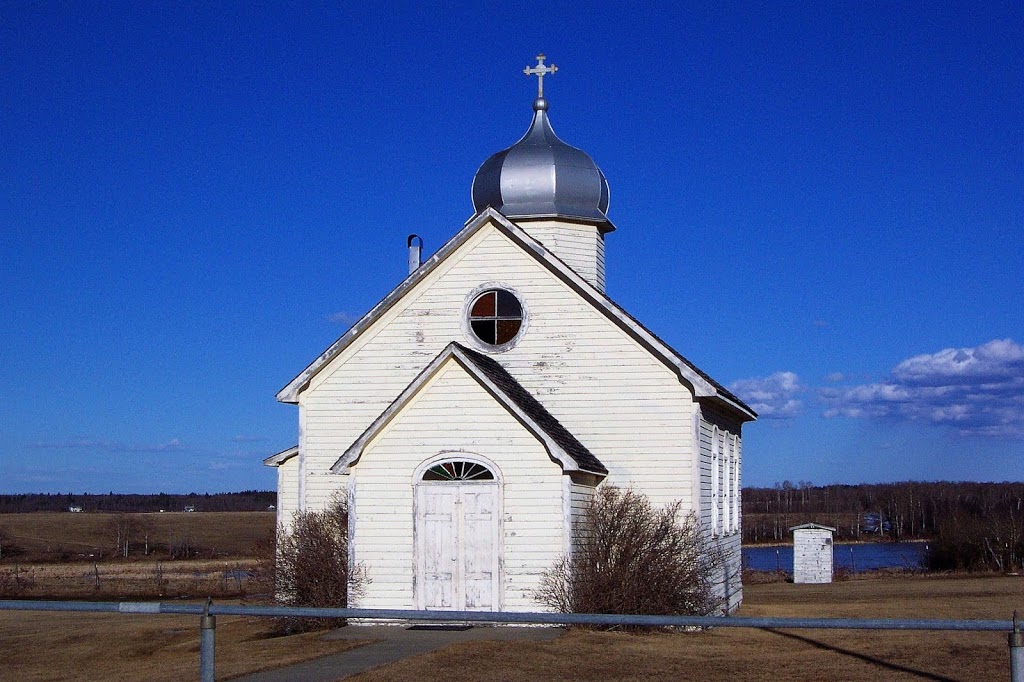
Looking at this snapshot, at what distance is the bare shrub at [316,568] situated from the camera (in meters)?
20.9

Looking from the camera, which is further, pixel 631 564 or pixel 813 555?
pixel 813 555

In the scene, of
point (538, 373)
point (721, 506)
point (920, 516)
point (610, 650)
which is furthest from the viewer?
point (920, 516)

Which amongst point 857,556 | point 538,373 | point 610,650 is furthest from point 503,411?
point 857,556

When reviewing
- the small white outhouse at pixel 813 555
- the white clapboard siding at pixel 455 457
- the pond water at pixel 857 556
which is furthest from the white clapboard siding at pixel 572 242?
the pond water at pixel 857 556

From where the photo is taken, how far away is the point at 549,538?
19812 millimetres

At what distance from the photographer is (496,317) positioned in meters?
23.0

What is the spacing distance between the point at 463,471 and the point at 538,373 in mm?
3097

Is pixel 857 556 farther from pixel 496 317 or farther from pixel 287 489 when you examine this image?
pixel 496 317

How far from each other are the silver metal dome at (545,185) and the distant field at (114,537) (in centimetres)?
4211

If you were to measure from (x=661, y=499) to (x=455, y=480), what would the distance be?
3.91m

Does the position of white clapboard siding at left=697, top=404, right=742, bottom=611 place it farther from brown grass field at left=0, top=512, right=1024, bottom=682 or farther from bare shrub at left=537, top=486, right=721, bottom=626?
brown grass field at left=0, top=512, right=1024, bottom=682

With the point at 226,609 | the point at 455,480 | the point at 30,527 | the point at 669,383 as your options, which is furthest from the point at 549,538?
the point at 30,527

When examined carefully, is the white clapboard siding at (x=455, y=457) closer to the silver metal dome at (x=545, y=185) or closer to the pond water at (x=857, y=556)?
the silver metal dome at (x=545, y=185)

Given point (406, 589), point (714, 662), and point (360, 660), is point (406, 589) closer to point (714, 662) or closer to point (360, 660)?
point (360, 660)
